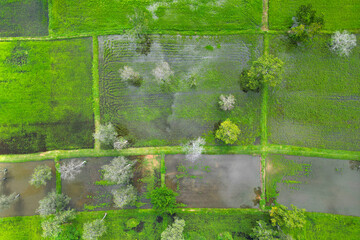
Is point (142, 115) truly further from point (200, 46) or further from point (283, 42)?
point (283, 42)

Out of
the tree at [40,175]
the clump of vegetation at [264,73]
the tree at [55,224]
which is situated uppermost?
the clump of vegetation at [264,73]

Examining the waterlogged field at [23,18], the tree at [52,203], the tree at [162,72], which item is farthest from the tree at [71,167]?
the waterlogged field at [23,18]

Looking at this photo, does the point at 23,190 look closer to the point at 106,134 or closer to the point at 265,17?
the point at 106,134

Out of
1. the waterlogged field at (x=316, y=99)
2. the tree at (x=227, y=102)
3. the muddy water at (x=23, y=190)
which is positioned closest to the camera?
the tree at (x=227, y=102)

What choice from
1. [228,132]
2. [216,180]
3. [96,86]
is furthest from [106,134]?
[216,180]

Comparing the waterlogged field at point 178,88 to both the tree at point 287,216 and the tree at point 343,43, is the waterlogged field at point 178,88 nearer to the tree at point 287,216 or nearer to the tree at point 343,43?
the tree at point 343,43

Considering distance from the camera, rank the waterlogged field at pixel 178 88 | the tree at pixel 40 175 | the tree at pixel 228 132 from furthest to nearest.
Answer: the waterlogged field at pixel 178 88
the tree at pixel 40 175
the tree at pixel 228 132
